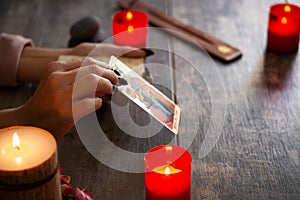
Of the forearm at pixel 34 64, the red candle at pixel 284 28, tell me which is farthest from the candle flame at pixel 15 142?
the red candle at pixel 284 28

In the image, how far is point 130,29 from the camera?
1.78 metres

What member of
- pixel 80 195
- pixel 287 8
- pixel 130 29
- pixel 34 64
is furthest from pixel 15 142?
pixel 287 8

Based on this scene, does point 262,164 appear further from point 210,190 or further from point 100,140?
point 100,140

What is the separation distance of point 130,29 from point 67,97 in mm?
545

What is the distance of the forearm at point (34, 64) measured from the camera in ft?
5.42

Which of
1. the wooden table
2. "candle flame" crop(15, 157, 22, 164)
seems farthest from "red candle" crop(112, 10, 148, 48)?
"candle flame" crop(15, 157, 22, 164)

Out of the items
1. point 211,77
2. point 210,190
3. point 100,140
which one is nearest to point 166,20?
point 211,77

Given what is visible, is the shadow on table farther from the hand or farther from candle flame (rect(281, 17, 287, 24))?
the hand

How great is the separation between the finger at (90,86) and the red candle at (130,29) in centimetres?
47

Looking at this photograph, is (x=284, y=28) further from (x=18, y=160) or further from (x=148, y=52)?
(x=18, y=160)

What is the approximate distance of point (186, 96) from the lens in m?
1.62

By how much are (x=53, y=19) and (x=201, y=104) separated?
712mm

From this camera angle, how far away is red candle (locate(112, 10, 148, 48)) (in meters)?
1.76

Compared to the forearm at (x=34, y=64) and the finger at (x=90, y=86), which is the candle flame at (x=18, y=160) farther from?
the forearm at (x=34, y=64)
